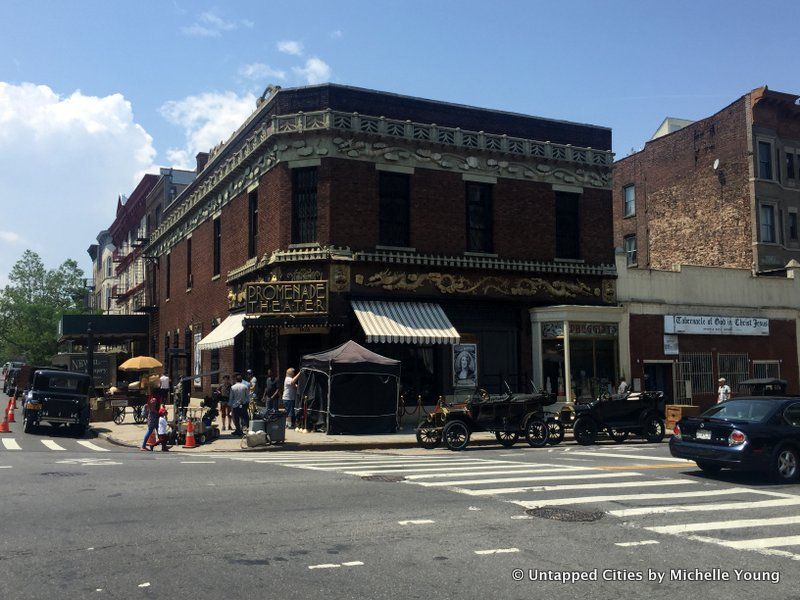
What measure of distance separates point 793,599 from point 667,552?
1.51 m

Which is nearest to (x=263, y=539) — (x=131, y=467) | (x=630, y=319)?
(x=131, y=467)

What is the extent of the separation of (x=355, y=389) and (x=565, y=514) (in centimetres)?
1264

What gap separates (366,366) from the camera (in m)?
20.9

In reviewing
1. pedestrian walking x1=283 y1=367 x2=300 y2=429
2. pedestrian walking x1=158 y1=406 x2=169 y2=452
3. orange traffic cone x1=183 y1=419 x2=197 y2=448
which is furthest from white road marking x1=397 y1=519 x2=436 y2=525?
pedestrian walking x1=283 y1=367 x2=300 y2=429

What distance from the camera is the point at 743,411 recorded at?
12961 mm

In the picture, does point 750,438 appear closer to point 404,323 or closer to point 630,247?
point 404,323

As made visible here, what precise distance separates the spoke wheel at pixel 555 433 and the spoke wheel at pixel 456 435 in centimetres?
256

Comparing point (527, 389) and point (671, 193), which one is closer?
point (527, 389)

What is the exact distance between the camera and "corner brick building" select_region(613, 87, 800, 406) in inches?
1169

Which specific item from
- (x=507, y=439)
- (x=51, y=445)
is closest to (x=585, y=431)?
(x=507, y=439)

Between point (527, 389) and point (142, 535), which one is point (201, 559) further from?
point (527, 389)

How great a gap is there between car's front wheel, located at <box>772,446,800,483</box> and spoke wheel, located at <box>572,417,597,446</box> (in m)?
7.86

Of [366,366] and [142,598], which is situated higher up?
[366,366]

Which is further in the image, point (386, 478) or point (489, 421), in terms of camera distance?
point (489, 421)
